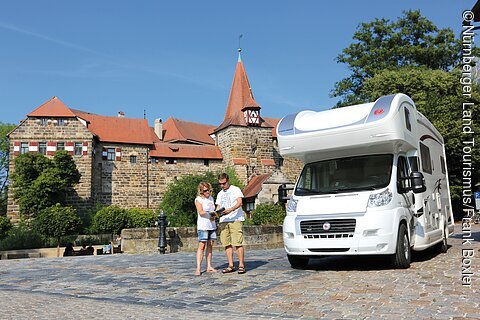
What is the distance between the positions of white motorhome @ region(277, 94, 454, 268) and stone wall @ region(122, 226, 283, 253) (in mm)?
7227

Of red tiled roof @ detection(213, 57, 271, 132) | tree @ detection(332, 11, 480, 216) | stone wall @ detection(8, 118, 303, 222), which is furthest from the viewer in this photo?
red tiled roof @ detection(213, 57, 271, 132)

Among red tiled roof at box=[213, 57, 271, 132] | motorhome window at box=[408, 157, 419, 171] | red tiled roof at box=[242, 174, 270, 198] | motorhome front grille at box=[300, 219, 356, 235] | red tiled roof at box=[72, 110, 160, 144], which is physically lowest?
motorhome front grille at box=[300, 219, 356, 235]

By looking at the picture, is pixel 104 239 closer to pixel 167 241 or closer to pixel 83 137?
pixel 83 137

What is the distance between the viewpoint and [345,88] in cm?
4188

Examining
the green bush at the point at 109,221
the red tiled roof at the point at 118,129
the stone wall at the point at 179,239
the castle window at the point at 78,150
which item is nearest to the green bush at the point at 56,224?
the green bush at the point at 109,221

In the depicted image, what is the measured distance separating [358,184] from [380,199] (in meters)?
0.58

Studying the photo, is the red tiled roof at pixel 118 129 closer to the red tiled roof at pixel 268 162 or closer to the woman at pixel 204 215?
the red tiled roof at pixel 268 162

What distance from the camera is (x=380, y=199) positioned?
7.54m

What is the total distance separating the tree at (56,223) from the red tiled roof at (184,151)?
16307 millimetres

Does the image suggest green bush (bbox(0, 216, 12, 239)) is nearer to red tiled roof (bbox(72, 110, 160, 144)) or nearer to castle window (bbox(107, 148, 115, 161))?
castle window (bbox(107, 148, 115, 161))

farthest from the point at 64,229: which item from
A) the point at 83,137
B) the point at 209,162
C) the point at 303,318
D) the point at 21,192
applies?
the point at 303,318

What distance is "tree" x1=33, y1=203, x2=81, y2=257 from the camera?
39750mm

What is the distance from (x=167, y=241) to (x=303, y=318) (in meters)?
10.6

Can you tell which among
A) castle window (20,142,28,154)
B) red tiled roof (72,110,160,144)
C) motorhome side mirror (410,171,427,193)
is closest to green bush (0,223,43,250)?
castle window (20,142,28,154)
